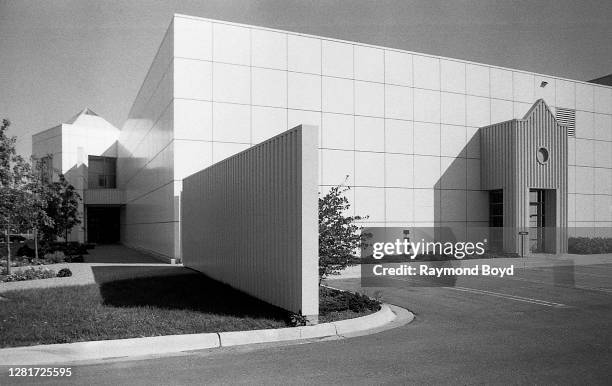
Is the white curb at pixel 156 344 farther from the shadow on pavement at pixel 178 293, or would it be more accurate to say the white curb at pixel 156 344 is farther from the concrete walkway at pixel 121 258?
the concrete walkway at pixel 121 258

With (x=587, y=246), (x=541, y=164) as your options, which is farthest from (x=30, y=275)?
(x=587, y=246)

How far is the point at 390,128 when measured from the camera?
2508 centimetres

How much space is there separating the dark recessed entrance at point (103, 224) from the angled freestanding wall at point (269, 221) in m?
37.0

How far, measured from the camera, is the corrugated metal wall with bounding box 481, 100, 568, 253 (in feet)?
82.2

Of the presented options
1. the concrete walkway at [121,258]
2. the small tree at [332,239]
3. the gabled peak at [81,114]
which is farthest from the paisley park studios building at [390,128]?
the gabled peak at [81,114]

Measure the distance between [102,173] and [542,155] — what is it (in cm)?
3906

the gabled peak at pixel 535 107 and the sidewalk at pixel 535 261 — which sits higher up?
the gabled peak at pixel 535 107

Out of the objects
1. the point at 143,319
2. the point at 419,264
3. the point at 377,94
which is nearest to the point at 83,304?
the point at 143,319

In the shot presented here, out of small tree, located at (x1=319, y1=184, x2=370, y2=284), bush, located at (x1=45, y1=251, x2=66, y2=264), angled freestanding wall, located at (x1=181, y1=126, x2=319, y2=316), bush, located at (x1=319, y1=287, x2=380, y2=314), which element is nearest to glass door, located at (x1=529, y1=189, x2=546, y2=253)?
angled freestanding wall, located at (x1=181, y1=126, x2=319, y2=316)

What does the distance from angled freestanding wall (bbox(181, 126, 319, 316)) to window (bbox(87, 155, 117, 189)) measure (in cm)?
3615

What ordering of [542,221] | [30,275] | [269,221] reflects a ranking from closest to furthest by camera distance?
[269,221] → [30,275] → [542,221]

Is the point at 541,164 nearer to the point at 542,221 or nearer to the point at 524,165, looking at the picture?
the point at 524,165

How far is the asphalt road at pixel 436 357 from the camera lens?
620 centimetres

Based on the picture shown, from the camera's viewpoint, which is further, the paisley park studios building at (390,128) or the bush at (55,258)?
the bush at (55,258)
